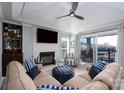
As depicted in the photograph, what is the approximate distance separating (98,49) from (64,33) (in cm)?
186

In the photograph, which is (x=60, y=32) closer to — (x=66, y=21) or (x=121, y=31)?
(x=66, y=21)

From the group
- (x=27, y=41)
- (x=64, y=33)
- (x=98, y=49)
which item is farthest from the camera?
(x=64, y=33)

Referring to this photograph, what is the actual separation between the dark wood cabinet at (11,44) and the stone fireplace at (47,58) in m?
1.20

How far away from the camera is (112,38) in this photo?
18.3ft

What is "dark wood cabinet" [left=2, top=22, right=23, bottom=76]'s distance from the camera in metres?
4.80

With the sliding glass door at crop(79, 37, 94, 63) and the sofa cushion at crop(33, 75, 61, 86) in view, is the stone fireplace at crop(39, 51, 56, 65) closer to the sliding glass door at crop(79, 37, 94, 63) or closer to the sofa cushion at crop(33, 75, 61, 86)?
the sliding glass door at crop(79, 37, 94, 63)

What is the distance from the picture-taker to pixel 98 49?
6.41 meters

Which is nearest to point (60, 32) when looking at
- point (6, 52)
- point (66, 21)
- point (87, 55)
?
point (66, 21)

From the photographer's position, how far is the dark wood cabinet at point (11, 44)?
480cm

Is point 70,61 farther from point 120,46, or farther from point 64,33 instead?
point 120,46

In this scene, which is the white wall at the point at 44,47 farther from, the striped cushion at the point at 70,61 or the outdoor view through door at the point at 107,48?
the outdoor view through door at the point at 107,48

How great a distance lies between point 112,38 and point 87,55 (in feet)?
5.74

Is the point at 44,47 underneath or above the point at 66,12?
underneath

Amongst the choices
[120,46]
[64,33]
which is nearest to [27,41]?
[64,33]
